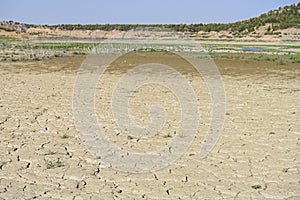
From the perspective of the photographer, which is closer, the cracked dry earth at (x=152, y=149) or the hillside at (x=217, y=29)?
the cracked dry earth at (x=152, y=149)

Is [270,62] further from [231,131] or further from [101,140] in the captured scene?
[101,140]

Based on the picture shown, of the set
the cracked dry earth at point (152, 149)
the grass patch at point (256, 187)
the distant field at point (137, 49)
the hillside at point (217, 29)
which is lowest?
the grass patch at point (256, 187)

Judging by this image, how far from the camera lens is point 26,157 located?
5.86m

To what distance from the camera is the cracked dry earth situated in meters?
4.77

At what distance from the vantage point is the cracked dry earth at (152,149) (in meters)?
4.77

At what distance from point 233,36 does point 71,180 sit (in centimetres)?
5795

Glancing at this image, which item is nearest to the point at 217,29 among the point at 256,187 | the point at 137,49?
the point at 137,49

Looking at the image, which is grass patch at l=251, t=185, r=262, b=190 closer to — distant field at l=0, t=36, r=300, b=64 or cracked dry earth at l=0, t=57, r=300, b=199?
cracked dry earth at l=0, t=57, r=300, b=199

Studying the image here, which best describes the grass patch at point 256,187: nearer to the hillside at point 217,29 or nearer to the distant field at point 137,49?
the distant field at point 137,49

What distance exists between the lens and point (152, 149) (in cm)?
640

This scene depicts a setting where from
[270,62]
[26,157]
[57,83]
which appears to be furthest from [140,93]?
[270,62]

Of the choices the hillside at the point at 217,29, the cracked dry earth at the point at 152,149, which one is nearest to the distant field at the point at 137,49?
the cracked dry earth at the point at 152,149

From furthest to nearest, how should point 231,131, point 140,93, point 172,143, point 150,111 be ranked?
point 140,93 → point 150,111 → point 231,131 → point 172,143

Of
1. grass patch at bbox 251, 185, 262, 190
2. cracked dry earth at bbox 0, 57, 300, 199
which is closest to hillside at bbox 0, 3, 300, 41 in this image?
cracked dry earth at bbox 0, 57, 300, 199
